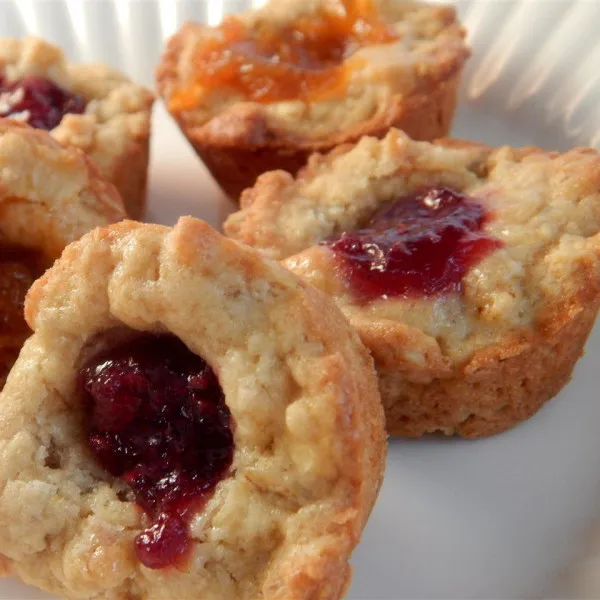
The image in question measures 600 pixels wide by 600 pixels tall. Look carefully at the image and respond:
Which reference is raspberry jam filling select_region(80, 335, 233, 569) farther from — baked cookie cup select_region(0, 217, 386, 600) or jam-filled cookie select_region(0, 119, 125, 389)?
jam-filled cookie select_region(0, 119, 125, 389)

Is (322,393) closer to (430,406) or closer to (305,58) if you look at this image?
(430,406)

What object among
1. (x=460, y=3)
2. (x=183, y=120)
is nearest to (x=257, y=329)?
(x=183, y=120)

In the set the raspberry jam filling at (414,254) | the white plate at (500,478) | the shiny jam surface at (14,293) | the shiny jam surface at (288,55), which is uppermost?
the shiny jam surface at (288,55)

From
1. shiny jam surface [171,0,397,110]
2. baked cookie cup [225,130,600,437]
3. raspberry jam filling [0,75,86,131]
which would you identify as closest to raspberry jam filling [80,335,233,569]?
baked cookie cup [225,130,600,437]

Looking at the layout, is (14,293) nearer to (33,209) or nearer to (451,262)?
(33,209)

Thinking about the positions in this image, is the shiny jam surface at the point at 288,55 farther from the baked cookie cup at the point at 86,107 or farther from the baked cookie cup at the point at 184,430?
the baked cookie cup at the point at 184,430

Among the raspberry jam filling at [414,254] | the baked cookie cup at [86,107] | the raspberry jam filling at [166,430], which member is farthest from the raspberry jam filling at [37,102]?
the raspberry jam filling at [166,430]
